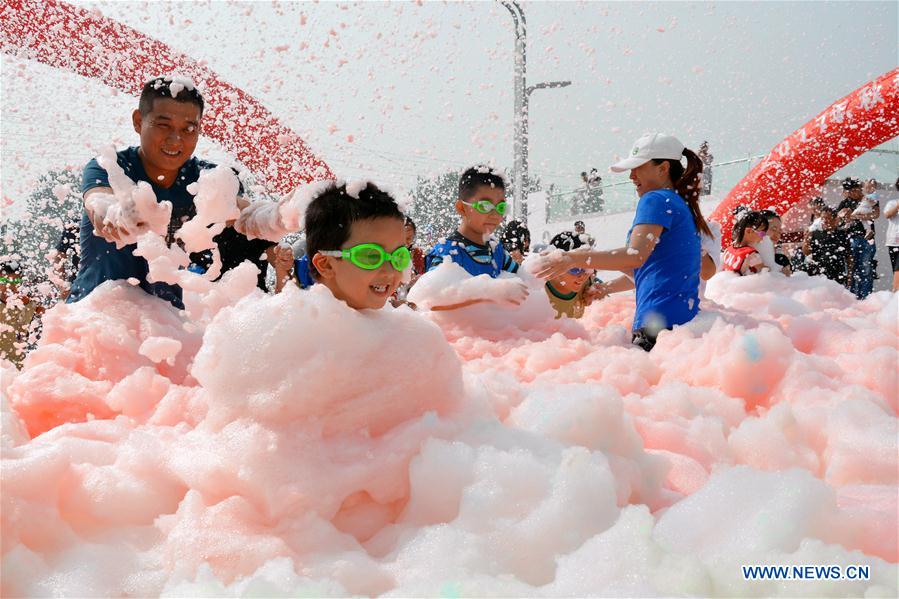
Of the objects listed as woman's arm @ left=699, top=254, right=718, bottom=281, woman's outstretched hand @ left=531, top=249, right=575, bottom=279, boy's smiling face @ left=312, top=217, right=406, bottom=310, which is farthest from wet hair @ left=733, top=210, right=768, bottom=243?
boy's smiling face @ left=312, top=217, right=406, bottom=310

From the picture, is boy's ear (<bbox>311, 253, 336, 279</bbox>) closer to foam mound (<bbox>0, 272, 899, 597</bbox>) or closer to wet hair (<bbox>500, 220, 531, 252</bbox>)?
foam mound (<bbox>0, 272, 899, 597</bbox>)

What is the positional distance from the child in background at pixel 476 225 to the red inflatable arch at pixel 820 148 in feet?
16.9

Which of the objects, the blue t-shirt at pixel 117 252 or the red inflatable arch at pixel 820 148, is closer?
the blue t-shirt at pixel 117 252

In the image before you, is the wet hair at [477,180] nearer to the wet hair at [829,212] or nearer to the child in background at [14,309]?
the child in background at [14,309]

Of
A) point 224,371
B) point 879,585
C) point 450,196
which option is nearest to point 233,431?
point 224,371

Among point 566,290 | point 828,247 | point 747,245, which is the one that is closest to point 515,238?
point 566,290

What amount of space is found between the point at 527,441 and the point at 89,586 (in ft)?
2.63

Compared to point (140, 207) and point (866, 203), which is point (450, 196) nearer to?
point (140, 207)

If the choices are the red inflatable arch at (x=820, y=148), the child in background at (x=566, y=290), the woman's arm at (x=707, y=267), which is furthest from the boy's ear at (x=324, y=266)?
the red inflatable arch at (x=820, y=148)

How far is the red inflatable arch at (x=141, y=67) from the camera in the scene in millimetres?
5609

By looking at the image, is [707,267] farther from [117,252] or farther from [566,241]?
[117,252]

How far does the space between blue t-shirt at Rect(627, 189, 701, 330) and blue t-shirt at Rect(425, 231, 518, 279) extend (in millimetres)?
677

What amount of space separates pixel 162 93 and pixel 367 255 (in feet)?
3.87

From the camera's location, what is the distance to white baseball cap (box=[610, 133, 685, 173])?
286 cm
